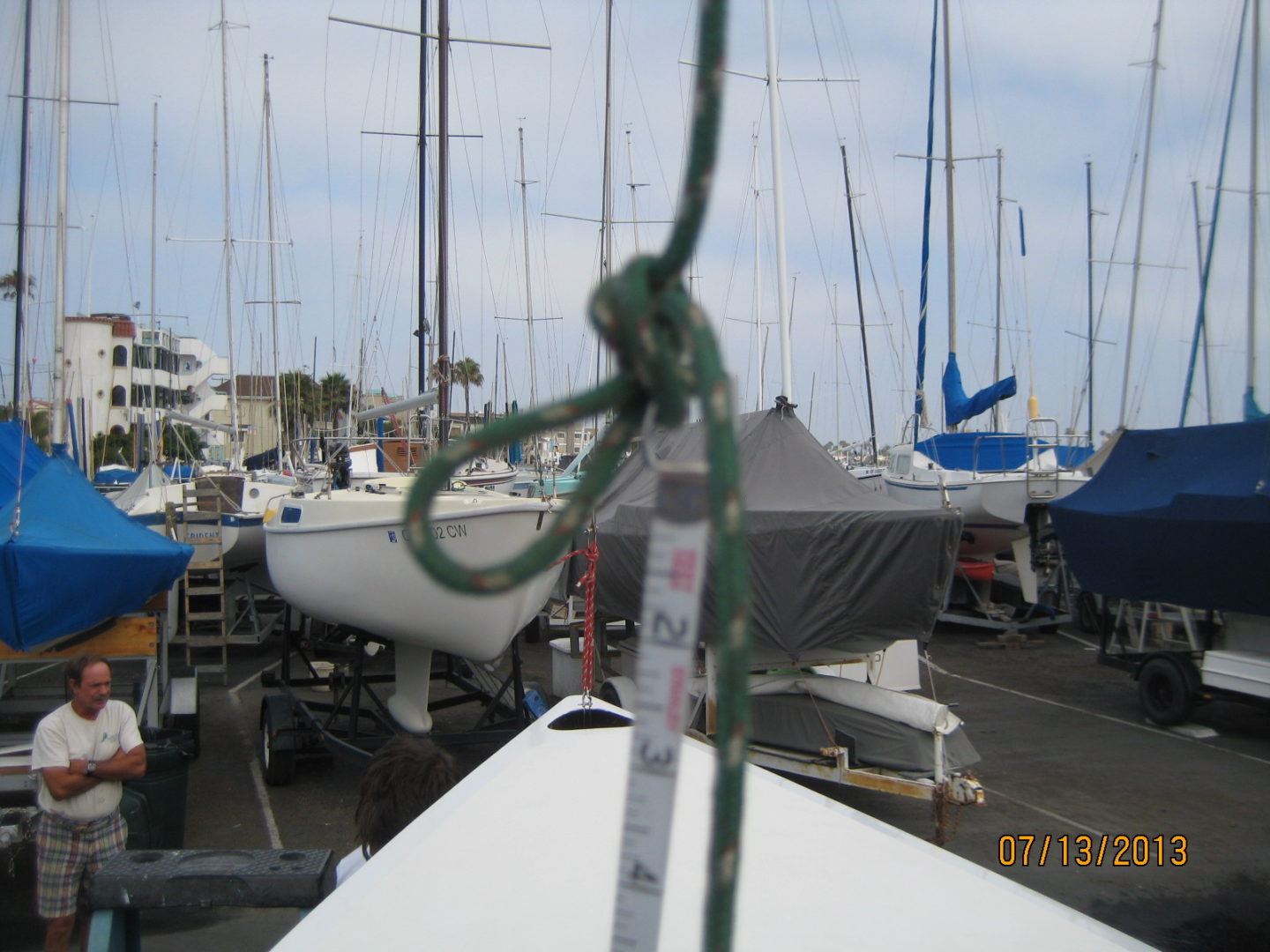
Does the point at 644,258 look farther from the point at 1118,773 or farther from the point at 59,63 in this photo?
the point at 59,63

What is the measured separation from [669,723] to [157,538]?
7.82m

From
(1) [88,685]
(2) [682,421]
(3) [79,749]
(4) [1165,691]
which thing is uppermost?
(2) [682,421]

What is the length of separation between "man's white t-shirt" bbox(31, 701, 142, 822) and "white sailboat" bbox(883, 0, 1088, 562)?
12.0 metres

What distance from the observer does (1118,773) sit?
29.9 ft

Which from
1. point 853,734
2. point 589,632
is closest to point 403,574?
point 589,632

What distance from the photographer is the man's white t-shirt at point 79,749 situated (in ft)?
16.5

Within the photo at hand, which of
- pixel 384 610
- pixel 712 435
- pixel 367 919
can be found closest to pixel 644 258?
pixel 712 435

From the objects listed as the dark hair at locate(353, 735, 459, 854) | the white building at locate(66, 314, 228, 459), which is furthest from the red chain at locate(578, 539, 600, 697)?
the white building at locate(66, 314, 228, 459)

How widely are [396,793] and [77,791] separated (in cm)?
240

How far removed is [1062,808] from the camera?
8.12m

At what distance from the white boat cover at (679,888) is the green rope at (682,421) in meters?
1.31

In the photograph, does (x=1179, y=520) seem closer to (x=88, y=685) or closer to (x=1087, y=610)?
(x=1087, y=610)
